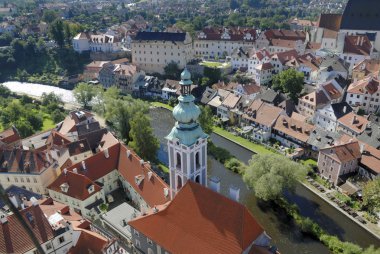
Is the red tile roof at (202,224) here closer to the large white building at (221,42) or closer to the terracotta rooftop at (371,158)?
the terracotta rooftop at (371,158)

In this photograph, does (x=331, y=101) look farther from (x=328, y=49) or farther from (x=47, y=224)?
(x=47, y=224)

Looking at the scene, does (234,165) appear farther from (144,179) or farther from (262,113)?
(144,179)

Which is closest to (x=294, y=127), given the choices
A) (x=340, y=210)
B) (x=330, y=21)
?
(x=340, y=210)

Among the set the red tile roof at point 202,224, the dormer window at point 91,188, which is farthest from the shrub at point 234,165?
the red tile roof at point 202,224

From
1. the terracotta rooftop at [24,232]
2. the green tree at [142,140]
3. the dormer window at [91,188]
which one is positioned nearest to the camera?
the terracotta rooftop at [24,232]

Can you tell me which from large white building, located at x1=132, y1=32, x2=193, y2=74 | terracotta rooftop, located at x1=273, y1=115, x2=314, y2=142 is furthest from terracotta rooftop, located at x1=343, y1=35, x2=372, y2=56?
large white building, located at x1=132, y1=32, x2=193, y2=74

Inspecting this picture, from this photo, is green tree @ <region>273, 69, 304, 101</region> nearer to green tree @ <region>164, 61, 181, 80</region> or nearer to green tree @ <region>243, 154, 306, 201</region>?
green tree @ <region>243, 154, 306, 201</region>

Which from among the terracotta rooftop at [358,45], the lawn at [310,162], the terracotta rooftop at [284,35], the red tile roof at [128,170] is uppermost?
the terracotta rooftop at [358,45]
